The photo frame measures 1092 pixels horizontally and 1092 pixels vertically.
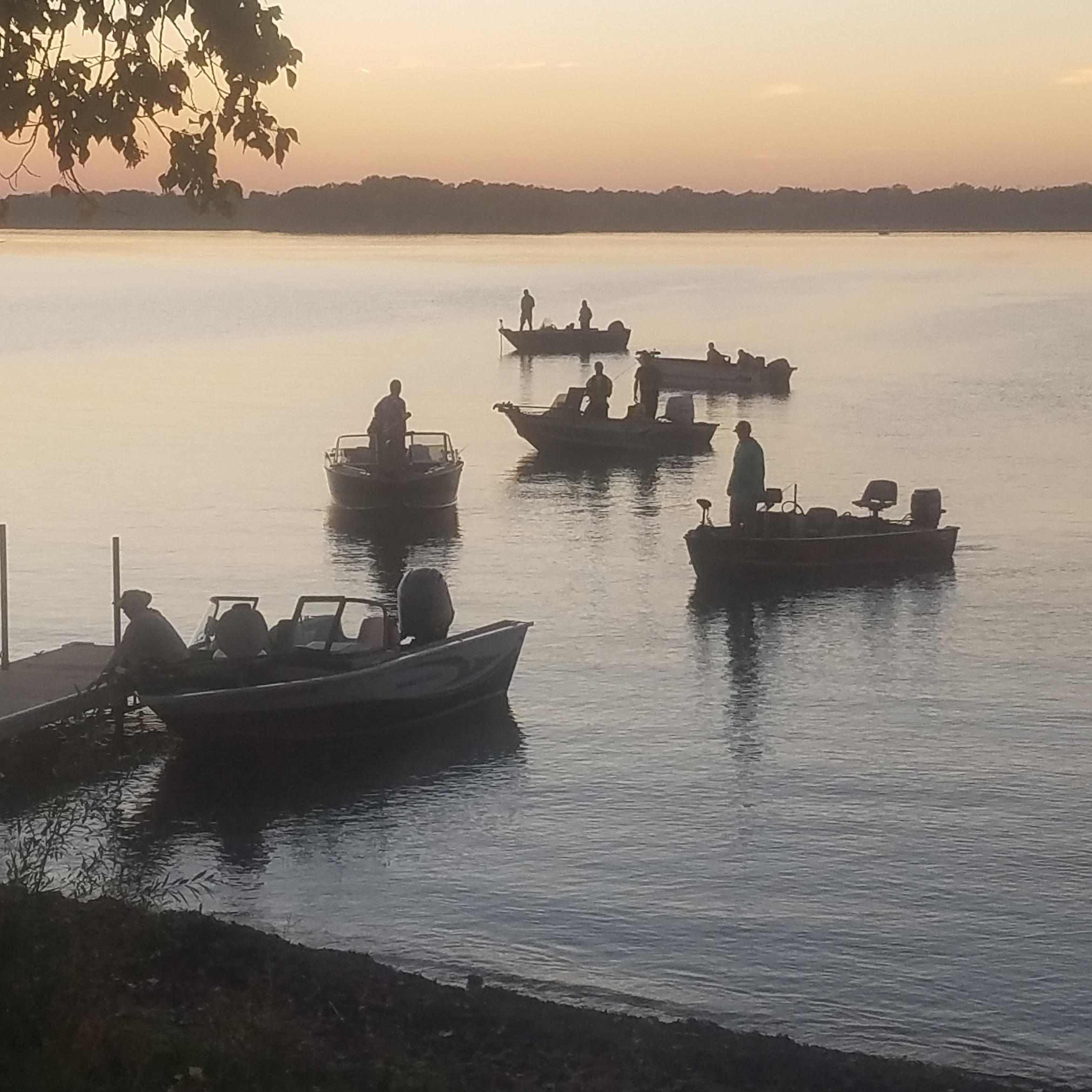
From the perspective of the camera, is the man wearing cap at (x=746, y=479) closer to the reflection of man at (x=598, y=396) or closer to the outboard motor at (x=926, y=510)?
the outboard motor at (x=926, y=510)

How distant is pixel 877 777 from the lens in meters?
17.1

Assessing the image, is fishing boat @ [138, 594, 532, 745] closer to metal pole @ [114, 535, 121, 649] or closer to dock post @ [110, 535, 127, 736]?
dock post @ [110, 535, 127, 736]

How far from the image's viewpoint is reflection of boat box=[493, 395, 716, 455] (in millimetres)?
42719

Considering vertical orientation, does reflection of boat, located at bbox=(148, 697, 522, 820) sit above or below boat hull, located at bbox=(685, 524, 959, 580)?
below

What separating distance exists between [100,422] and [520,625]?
3509 cm

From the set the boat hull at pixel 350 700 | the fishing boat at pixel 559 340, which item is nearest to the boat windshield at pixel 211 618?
the boat hull at pixel 350 700

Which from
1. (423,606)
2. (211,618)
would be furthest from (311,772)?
(423,606)

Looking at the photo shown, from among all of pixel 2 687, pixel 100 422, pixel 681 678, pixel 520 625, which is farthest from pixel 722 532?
pixel 100 422

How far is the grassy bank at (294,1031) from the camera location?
9188 millimetres

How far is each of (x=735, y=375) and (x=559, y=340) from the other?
20.9m

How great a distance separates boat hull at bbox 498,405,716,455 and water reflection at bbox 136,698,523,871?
24151 mm

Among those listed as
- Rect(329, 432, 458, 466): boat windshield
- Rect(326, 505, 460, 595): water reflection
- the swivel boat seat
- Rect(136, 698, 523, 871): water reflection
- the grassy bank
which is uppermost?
the swivel boat seat

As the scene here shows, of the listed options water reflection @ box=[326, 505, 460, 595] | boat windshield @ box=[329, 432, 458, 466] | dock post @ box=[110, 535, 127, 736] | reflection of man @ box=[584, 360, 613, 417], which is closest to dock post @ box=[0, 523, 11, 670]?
dock post @ box=[110, 535, 127, 736]

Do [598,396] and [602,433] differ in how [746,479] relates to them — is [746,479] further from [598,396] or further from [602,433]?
[598,396]
